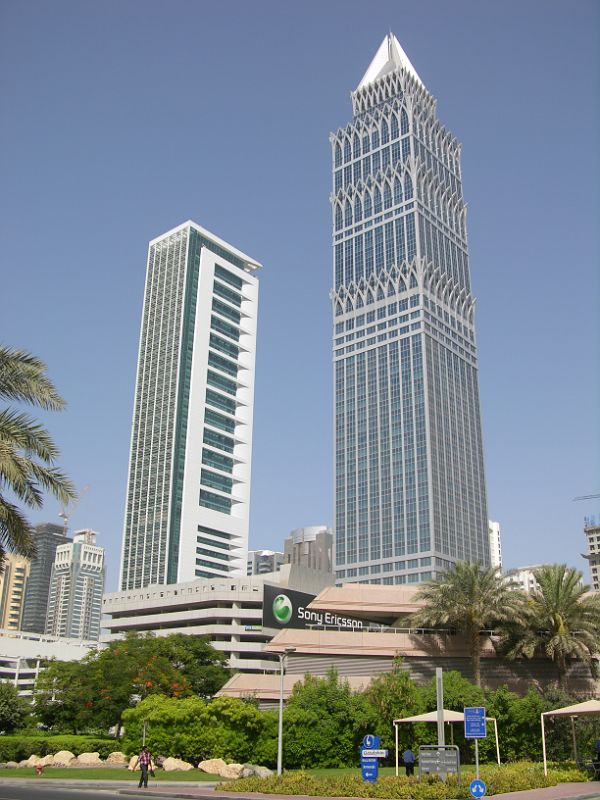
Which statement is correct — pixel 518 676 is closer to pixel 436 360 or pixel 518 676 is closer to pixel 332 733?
pixel 332 733

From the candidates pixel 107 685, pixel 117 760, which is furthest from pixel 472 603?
pixel 107 685

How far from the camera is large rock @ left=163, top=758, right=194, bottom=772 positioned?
137ft

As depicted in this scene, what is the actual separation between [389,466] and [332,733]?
12372 centimetres

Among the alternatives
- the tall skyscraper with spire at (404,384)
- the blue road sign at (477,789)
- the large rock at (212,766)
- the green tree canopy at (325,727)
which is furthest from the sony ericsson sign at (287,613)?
the blue road sign at (477,789)

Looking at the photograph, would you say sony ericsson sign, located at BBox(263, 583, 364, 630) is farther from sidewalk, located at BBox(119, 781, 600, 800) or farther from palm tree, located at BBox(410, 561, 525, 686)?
sidewalk, located at BBox(119, 781, 600, 800)

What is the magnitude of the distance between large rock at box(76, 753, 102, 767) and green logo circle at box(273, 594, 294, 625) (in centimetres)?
5331

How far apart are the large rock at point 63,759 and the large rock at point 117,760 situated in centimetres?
205

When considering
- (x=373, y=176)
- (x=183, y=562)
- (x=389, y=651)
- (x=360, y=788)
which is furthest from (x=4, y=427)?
(x=373, y=176)

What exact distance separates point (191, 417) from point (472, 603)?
11849 cm

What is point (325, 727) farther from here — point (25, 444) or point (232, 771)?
point (25, 444)

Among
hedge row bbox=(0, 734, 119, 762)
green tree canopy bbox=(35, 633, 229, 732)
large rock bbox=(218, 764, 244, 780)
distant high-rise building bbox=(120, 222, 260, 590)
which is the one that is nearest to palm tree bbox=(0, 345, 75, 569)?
large rock bbox=(218, 764, 244, 780)

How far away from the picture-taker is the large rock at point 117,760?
45816 mm

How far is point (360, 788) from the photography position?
28703mm

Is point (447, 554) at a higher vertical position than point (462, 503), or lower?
lower
